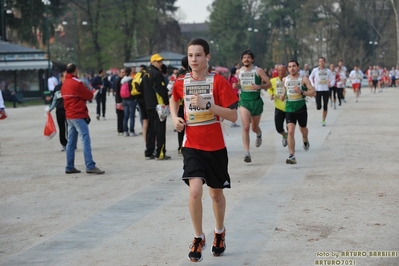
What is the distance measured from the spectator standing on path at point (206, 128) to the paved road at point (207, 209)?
0.43 m

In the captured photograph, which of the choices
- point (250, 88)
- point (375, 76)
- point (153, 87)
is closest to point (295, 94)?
point (250, 88)

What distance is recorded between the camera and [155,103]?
15.1 meters

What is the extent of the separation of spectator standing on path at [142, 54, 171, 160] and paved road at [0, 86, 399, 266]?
1.17 feet

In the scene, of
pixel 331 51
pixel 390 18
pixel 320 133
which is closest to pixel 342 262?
pixel 320 133

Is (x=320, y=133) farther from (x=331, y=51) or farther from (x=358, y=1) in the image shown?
(x=358, y=1)

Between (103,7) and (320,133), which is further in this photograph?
(103,7)

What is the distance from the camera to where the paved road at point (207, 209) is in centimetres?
709

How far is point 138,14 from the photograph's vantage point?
73.8 meters

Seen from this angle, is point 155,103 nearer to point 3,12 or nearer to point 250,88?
point 250,88

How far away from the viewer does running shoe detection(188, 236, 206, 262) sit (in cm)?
676

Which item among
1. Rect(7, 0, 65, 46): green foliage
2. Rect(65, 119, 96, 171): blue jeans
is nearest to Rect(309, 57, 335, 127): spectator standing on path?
Rect(65, 119, 96, 171): blue jeans

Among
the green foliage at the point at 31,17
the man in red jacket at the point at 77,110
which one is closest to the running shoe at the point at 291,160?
the man in red jacket at the point at 77,110

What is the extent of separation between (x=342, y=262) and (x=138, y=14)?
68.6 metres

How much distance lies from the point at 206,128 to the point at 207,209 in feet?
8.02
